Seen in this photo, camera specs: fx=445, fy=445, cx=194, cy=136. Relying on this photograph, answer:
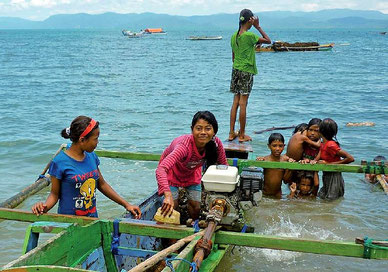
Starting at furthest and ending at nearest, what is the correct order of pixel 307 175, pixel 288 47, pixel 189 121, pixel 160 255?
pixel 288 47 → pixel 189 121 → pixel 307 175 → pixel 160 255

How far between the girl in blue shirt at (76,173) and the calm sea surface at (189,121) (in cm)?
185

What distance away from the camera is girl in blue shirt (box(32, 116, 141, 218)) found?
368 cm

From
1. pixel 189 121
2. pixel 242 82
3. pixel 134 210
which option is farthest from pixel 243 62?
pixel 189 121

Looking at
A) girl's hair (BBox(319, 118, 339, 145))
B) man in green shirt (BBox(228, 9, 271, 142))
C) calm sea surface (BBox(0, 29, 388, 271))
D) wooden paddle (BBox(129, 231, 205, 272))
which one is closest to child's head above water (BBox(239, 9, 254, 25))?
man in green shirt (BBox(228, 9, 271, 142))

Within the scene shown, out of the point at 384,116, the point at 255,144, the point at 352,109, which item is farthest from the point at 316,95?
the point at 255,144

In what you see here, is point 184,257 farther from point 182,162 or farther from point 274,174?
point 274,174

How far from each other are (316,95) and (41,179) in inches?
670

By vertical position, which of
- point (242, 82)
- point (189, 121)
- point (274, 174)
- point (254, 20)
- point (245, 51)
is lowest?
point (189, 121)

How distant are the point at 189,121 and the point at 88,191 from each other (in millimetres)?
10545

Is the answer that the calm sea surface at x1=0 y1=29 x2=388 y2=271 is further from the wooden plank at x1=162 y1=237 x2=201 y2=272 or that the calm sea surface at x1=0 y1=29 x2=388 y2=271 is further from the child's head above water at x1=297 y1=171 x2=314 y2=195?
the wooden plank at x1=162 y1=237 x2=201 y2=272

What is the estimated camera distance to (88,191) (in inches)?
153

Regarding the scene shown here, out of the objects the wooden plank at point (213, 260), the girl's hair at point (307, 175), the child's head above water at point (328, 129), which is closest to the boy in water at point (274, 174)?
the girl's hair at point (307, 175)

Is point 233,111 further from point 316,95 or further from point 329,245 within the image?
point 316,95

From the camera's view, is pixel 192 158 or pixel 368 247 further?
pixel 192 158
